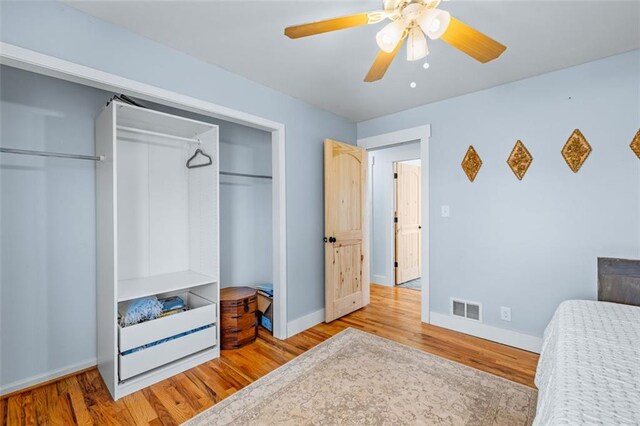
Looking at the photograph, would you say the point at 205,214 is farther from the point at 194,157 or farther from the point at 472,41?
the point at 472,41

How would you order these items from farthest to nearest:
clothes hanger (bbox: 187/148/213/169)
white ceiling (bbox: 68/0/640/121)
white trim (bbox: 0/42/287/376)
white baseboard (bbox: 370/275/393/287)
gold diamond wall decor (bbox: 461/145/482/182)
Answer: white baseboard (bbox: 370/275/393/287), gold diamond wall decor (bbox: 461/145/482/182), clothes hanger (bbox: 187/148/213/169), white ceiling (bbox: 68/0/640/121), white trim (bbox: 0/42/287/376)

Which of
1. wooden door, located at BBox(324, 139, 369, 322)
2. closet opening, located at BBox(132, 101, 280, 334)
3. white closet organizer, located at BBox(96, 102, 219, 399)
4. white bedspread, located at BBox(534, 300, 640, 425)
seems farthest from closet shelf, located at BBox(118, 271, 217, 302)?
white bedspread, located at BBox(534, 300, 640, 425)

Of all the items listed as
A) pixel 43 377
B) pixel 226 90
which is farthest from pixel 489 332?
pixel 43 377

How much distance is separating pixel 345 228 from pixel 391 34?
220cm

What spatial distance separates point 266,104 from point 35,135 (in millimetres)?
1730

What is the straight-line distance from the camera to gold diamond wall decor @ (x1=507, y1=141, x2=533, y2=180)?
8.44 ft

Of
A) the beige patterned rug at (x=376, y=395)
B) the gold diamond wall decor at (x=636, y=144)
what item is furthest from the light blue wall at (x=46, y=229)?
the gold diamond wall decor at (x=636, y=144)

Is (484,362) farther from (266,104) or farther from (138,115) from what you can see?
(138,115)

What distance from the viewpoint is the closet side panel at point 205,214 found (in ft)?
8.27

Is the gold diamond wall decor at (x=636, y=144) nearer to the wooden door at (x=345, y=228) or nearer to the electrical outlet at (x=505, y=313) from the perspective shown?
the electrical outlet at (x=505, y=313)

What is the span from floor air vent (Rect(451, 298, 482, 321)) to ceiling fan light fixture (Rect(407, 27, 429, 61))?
242 cm

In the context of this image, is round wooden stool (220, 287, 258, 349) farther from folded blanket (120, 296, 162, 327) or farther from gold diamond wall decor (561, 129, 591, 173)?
gold diamond wall decor (561, 129, 591, 173)

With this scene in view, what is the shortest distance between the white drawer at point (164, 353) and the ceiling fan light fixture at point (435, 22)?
2553 millimetres

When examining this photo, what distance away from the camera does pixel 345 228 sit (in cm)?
336
